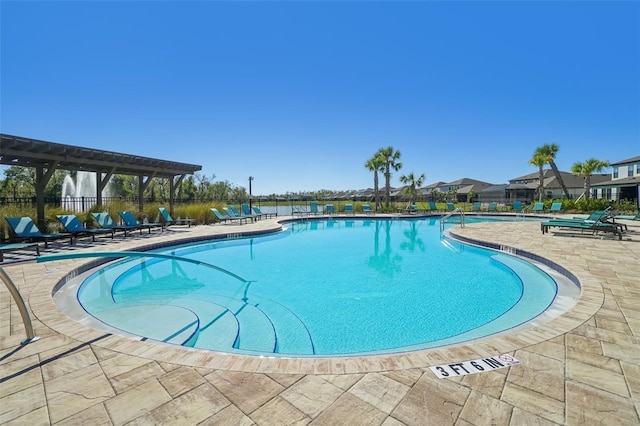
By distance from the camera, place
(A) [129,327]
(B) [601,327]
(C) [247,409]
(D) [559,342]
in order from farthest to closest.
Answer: (A) [129,327]
(B) [601,327]
(D) [559,342]
(C) [247,409]

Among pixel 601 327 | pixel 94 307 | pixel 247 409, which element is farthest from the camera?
pixel 94 307

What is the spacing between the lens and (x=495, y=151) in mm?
29688

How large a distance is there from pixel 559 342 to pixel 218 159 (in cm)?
2864

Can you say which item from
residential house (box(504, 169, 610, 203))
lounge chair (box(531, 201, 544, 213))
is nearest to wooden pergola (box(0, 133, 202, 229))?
lounge chair (box(531, 201, 544, 213))

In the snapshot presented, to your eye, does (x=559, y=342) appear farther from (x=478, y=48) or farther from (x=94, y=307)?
(x=478, y=48)

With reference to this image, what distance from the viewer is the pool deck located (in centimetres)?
168

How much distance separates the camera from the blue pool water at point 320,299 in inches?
141

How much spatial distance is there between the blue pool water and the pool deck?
31.0 inches

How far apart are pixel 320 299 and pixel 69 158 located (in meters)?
9.37

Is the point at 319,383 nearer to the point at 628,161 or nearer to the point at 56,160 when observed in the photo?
the point at 56,160

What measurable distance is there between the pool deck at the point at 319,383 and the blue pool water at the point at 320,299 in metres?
0.79

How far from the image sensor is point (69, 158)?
30.2ft

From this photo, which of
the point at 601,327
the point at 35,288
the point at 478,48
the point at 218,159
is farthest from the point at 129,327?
the point at 218,159

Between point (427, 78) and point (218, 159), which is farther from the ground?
point (427, 78)
